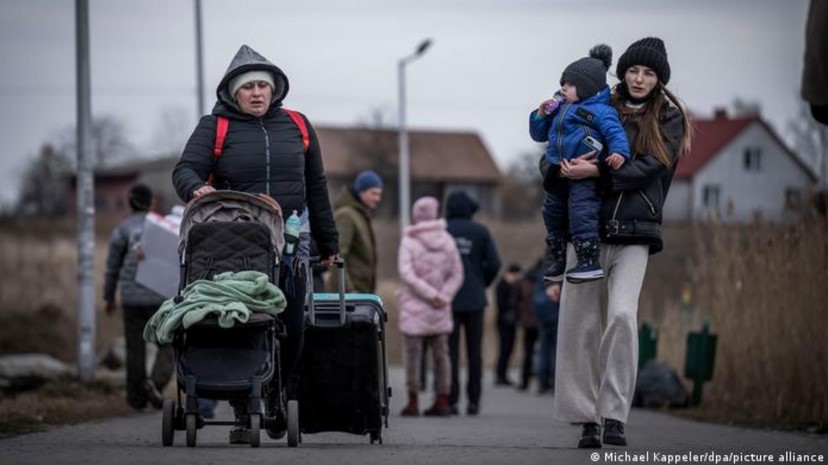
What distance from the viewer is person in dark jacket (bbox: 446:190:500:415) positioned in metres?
16.7

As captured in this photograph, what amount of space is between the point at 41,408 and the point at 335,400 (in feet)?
15.4

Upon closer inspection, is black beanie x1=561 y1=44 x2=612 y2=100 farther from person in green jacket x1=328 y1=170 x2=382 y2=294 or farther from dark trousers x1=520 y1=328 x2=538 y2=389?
dark trousers x1=520 y1=328 x2=538 y2=389

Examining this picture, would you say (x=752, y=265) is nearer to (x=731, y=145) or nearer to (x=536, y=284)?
(x=536, y=284)

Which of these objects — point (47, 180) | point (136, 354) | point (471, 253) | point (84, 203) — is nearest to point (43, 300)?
point (84, 203)

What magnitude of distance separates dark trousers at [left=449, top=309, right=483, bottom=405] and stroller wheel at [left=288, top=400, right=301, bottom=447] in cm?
718

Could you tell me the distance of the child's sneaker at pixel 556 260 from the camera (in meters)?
9.72

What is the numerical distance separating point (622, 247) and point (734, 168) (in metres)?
95.4

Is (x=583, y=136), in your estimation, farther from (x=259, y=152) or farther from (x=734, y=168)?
(x=734, y=168)

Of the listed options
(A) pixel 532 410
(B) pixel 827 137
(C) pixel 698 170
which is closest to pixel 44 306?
(B) pixel 827 137

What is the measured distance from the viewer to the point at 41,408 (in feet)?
46.2

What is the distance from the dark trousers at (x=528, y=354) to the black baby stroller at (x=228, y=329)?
15467 millimetres

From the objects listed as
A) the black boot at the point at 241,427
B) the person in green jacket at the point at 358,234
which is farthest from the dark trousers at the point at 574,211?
the person in green jacket at the point at 358,234

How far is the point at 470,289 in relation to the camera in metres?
16.7

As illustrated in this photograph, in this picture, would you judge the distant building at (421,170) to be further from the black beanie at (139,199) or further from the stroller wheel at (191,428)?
the stroller wheel at (191,428)
